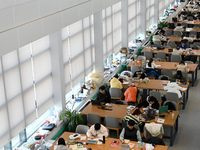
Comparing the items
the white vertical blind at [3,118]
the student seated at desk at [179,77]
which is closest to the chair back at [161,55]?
the student seated at desk at [179,77]

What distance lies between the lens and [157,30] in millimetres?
21062

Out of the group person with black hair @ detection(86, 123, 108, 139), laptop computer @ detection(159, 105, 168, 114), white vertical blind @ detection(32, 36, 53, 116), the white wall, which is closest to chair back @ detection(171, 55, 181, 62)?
laptop computer @ detection(159, 105, 168, 114)

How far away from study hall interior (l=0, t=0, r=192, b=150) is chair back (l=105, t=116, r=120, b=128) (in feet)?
4.36

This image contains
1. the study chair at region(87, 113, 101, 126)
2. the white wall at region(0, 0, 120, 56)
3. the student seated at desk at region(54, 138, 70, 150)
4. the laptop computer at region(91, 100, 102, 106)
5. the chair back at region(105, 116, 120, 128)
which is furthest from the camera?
the laptop computer at region(91, 100, 102, 106)

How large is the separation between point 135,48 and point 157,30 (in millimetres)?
4469

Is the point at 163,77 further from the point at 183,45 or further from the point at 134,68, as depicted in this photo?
the point at 183,45

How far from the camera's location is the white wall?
6.48 m

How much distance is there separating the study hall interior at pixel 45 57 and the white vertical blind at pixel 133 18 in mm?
2522

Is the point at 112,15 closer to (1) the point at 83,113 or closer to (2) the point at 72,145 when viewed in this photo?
(1) the point at 83,113

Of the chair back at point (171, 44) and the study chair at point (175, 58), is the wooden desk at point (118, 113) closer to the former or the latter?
the study chair at point (175, 58)

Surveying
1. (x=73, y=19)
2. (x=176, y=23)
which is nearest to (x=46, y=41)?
(x=73, y=19)

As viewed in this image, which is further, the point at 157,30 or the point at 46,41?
the point at 157,30

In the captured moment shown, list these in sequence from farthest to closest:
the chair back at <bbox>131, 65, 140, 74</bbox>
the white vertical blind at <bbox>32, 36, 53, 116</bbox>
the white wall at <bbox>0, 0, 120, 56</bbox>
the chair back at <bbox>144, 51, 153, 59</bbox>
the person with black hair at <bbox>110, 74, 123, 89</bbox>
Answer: the chair back at <bbox>144, 51, 153, 59</bbox>
the chair back at <bbox>131, 65, 140, 74</bbox>
the person with black hair at <bbox>110, 74, 123, 89</bbox>
the white vertical blind at <bbox>32, 36, 53, 116</bbox>
the white wall at <bbox>0, 0, 120, 56</bbox>

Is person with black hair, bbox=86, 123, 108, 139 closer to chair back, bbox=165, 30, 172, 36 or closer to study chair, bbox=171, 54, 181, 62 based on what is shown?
study chair, bbox=171, 54, 181, 62
